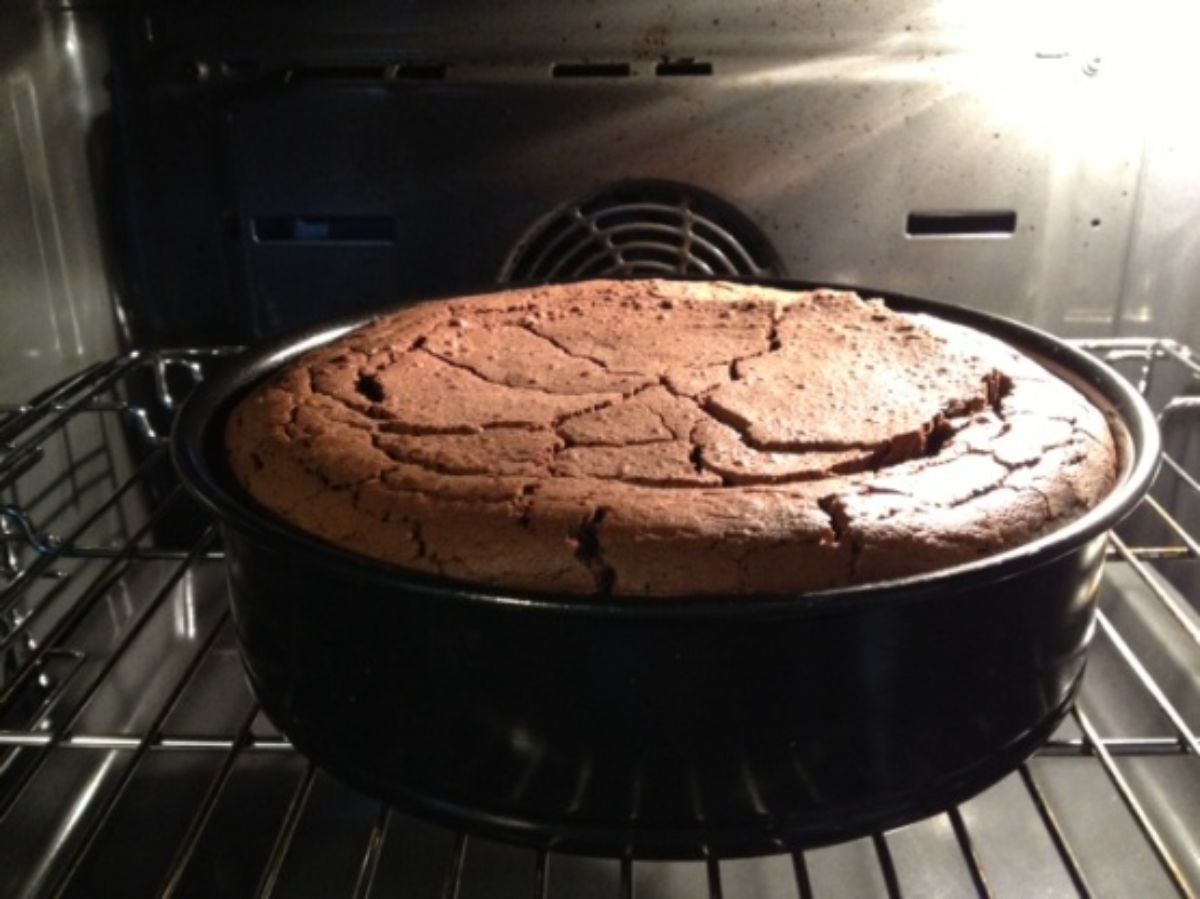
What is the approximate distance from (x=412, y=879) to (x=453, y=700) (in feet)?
0.84

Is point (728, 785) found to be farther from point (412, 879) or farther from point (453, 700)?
point (412, 879)

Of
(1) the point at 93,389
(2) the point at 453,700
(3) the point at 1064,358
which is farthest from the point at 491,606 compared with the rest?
(1) the point at 93,389

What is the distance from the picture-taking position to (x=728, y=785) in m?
0.65

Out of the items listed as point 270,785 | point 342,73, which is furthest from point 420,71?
point 270,785

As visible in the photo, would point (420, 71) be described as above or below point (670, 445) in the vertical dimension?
above

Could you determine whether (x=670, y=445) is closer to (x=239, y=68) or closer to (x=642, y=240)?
(x=642, y=240)

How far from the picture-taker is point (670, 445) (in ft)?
2.55

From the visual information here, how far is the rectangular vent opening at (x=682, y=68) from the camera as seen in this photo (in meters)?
1.19

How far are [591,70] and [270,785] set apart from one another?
748 millimetres

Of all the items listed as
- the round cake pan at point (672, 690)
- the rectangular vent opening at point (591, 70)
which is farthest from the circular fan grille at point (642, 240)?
the round cake pan at point (672, 690)

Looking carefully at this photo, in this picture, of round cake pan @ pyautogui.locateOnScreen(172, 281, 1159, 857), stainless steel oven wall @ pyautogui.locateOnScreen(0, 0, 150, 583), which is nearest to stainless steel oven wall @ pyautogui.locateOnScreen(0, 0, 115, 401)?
stainless steel oven wall @ pyautogui.locateOnScreen(0, 0, 150, 583)

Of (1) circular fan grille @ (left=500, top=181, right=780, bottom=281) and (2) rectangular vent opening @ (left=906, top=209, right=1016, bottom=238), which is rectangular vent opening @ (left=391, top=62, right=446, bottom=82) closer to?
(1) circular fan grille @ (left=500, top=181, right=780, bottom=281)

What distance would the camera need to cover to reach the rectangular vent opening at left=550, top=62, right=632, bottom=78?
3.92ft

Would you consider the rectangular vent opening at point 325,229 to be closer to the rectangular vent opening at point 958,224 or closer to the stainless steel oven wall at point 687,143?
the stainless steel oven wall at point 687,143
